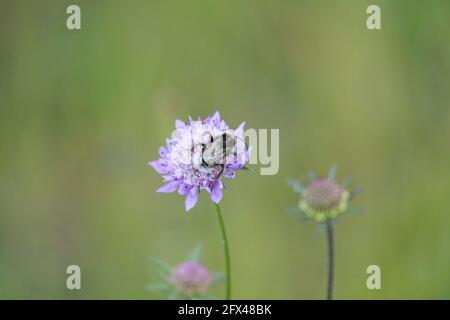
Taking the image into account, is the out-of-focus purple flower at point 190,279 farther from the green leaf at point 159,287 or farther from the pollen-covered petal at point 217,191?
the pollen-covered petal at point 217,191

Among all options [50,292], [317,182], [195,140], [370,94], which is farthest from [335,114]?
[50,292]

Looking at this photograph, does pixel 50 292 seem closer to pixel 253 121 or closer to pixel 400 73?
pixel 253 121

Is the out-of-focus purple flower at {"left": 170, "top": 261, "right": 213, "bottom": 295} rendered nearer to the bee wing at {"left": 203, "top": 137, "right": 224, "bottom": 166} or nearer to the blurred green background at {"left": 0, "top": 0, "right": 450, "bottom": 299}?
the bee wing at {"left": 203, "top": 137, "right": 224, "bottom": 166}

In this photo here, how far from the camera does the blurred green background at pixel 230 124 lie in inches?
221

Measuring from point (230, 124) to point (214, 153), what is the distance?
2295 mm

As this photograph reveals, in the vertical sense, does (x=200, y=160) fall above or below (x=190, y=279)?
above

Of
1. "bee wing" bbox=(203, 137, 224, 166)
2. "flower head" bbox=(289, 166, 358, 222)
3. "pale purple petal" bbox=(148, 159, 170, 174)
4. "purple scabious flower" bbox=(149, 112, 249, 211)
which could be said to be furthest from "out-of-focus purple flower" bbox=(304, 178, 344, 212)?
"pale purple petal" bbox=(148, 159, 170, 174)

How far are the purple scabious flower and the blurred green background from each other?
179 cm

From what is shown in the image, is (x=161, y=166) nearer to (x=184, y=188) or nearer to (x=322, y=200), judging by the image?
(x=184, y=188)

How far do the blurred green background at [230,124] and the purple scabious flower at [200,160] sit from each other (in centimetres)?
179

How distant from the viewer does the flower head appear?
13.7ft

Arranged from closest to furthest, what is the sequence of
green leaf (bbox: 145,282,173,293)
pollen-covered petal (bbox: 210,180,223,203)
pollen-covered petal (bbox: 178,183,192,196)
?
pollen-covered petal (bbox: 210,180,223,203) → pollen-covered petal (bbox: 178,183,192,196) → green leaf (bbox: 145,282,173,293)

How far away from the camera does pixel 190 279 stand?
418 centimetres

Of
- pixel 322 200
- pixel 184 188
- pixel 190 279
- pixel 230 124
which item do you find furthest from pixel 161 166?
pixel 230 124
